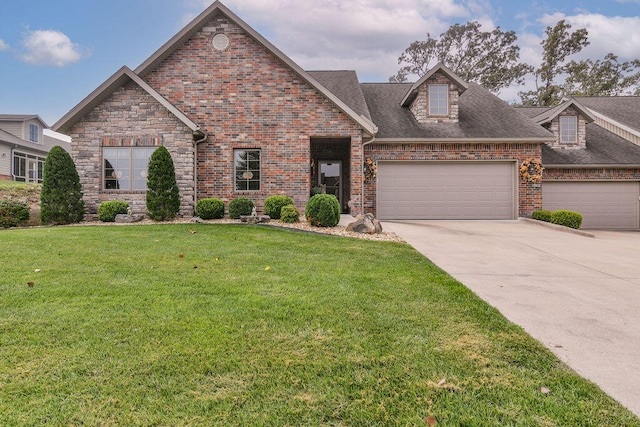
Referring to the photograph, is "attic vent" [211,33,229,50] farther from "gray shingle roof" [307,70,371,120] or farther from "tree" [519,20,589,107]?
"tree" [519,20,589,107]

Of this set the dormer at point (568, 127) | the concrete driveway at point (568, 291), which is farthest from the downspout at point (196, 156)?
the dormer at point (568, 127)

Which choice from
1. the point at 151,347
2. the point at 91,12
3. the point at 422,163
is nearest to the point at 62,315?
the point at 151,347

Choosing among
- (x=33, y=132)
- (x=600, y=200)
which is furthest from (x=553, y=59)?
(x=33, y=132)

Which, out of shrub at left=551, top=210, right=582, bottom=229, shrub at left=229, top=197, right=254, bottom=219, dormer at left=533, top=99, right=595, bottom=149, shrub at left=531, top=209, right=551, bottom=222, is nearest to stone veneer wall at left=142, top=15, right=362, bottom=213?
shrub at left=229, top=197, right=254, bottom=219

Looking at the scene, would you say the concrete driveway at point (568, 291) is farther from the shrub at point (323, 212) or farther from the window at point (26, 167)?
the window at point (26, 167)

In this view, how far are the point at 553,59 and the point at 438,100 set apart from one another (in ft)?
57.6

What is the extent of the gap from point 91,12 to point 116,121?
5.70 meters

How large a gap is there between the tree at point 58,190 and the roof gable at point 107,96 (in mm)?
1158

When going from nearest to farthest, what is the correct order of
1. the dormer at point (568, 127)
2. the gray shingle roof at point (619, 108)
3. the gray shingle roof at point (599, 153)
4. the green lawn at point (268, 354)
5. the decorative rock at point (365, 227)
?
the green lawn at point (268, 354) < the decorative rock at point (365, 227) < the gray shingle roof at point (599, 153) < the dormer at point (568, 127) < the gray shingle roof at point (619, 108)

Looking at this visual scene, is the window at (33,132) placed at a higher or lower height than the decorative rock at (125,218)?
higher

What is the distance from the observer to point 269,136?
36.8 ft

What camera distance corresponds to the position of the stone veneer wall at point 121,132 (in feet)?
34.3

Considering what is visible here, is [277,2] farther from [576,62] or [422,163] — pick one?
[576,62]

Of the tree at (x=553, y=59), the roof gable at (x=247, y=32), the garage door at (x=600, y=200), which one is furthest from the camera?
the tree at (x=553, y=59)
